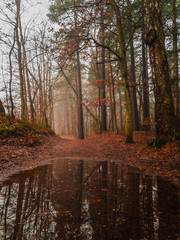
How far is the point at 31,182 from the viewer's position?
3609 mm

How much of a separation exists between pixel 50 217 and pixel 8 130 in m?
7.35

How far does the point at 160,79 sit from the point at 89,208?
619 centimetres

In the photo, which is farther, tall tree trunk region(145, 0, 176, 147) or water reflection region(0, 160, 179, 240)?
tall tree trunk region(145, 0, 176, 147)

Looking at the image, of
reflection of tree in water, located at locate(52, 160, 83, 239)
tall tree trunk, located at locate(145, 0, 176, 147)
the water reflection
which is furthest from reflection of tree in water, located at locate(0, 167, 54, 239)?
tall tree trunk, located at locate(145, 0, 176, 147)

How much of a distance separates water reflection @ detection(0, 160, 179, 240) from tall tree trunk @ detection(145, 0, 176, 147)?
306cm

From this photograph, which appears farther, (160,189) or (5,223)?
(160,189)

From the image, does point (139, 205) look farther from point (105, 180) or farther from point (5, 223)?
point (5, 223)

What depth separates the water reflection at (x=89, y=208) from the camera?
1769 millimetres

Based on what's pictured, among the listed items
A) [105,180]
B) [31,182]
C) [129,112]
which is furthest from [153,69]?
[31,182]

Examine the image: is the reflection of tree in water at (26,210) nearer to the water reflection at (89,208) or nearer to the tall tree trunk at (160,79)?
the water reflection at (89,208)

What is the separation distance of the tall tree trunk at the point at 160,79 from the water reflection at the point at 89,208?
3.06m

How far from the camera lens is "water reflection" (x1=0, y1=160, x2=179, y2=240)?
1.77 m

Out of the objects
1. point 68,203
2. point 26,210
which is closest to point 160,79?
point 68,203

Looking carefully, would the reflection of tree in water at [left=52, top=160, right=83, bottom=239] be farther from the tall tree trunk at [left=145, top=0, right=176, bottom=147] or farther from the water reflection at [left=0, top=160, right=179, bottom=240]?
the tall tree trunk at [left=145, top=0, right=176, bottom=147]
